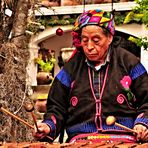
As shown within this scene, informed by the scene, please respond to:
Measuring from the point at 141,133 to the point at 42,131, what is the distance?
50 cm

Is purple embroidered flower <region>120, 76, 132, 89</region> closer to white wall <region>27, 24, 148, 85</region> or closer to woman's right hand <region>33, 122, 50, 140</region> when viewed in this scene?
woman's right hand <region>33, 122, 50, 140</region>

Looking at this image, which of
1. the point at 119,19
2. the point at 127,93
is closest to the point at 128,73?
the point at 127,93

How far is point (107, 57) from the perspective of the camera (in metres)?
3.19

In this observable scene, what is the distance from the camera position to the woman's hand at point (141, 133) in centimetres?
283

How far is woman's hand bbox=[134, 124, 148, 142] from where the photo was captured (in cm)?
283

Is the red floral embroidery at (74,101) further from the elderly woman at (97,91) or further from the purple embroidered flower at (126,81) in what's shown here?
the purple embroidered flower at (126,81)

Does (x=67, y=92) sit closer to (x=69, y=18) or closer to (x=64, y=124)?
(x=64, y=124)

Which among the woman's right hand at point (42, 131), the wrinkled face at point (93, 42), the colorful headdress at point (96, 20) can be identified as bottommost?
the woman's right hand at point (42, 131)

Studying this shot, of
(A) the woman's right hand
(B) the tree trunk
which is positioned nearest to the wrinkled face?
(A) the woman's right hand

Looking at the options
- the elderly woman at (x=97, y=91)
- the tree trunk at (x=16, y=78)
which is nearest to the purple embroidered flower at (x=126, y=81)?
the elderly woman at (x=97, y=91)

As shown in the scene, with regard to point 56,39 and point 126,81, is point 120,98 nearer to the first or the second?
point 126,81

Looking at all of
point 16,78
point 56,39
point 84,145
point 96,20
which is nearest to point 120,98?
point 96,20

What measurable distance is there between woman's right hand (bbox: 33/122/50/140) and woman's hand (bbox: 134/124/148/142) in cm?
46

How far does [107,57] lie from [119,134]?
433 mm
